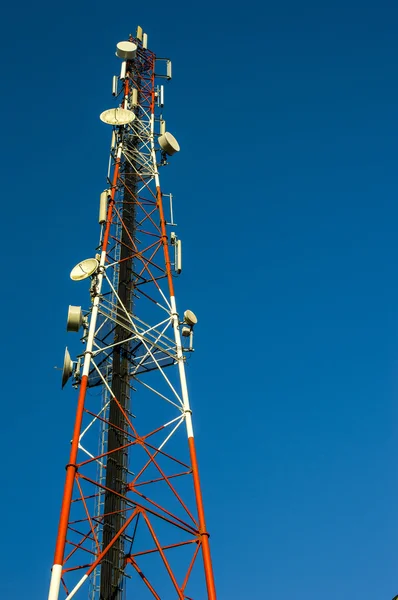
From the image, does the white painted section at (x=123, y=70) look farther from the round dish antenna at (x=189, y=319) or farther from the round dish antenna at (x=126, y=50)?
the round dish antenna at (x=189, y=319)

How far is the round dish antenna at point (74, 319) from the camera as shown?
23016 millimetres

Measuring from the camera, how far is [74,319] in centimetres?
2302

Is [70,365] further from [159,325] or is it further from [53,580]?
[53,580]

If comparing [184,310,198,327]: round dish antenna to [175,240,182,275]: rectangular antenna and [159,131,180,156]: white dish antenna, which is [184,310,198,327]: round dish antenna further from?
[159,131,180,156]: white dish antenna

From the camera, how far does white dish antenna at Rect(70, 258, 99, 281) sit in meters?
24.1

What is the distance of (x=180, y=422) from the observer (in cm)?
2217

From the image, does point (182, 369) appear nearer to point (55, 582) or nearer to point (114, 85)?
point (55, 582)

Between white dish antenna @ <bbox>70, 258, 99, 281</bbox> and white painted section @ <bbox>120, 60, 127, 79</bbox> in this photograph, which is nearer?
white dish antenna @ <bbox>70, 258, 99, 281</bbox>

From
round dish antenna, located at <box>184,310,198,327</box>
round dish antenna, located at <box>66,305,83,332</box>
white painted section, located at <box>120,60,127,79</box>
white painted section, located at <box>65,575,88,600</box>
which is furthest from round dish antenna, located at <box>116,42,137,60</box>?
white painted section, located at <box>65,575,88,600</box>

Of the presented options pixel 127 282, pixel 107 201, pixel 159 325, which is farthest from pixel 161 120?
pixel 159 325

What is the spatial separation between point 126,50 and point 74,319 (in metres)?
15.4

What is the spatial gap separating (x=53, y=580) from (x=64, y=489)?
2.42m

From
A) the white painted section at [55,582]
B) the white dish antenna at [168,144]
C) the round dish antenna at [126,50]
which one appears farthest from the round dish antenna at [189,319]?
the round dish antenna at [126,50]

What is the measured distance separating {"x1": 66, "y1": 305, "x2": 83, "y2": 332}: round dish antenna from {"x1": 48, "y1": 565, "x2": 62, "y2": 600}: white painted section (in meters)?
8.55
